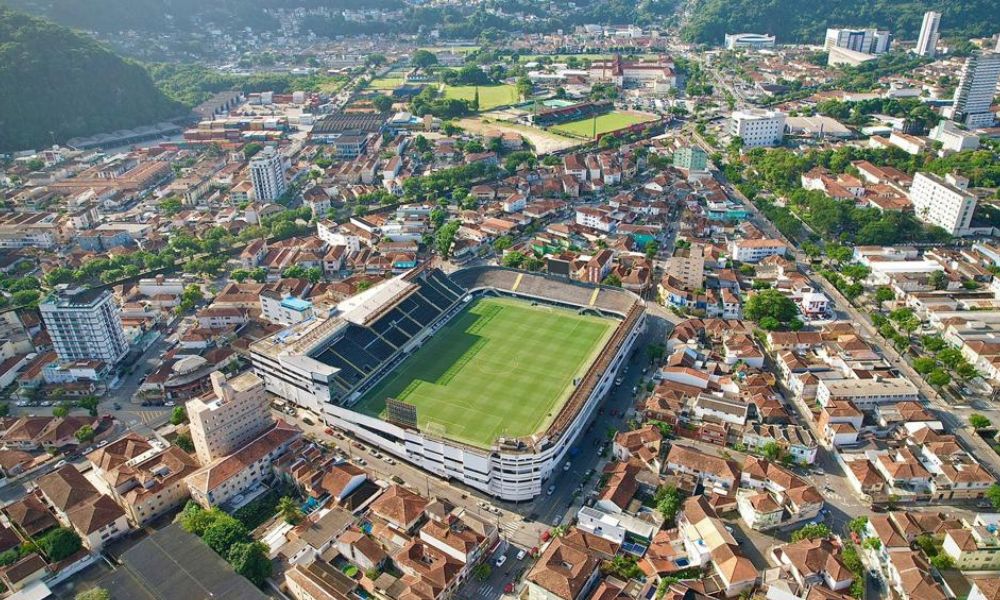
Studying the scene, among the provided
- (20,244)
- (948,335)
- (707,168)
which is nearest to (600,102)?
(707,168)

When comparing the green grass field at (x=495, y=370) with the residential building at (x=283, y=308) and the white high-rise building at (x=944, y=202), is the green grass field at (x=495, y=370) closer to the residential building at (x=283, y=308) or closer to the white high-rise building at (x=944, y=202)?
the residential building at (x=283, y=308)

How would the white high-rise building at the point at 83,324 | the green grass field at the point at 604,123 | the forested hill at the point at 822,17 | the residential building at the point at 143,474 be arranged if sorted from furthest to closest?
1. the forested hill at the point at 822,17
2. the green grass field at the point at 604,123
3. the white high-rise building at the point at 83,324
4. the residential building at the point at 143,474

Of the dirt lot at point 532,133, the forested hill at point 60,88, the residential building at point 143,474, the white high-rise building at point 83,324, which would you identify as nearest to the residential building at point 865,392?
the residential building at point 143,474

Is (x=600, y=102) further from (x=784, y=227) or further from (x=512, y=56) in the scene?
(x=784, y=227)

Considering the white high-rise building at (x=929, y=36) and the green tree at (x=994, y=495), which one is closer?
the green tree at (x=994, y=495)

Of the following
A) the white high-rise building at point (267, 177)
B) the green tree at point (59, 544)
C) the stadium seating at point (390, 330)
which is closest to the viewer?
the green tree at point (59, 544)

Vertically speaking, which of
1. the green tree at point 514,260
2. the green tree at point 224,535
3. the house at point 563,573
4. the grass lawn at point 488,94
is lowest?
the house at point 563,573
